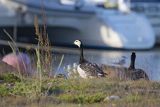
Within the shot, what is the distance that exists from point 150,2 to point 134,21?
19.1 meters

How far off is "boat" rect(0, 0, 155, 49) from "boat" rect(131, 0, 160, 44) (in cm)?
1224

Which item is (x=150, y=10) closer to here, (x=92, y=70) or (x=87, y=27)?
(x=87, y=27)

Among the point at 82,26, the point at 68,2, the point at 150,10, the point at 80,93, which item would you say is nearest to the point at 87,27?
the point at 82,26

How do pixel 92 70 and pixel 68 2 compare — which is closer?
pixel 92 70

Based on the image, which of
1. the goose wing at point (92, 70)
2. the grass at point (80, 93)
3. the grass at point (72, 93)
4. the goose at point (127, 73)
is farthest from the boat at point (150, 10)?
the grass at point (80, 93)

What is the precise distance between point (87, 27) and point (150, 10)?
2162 cm

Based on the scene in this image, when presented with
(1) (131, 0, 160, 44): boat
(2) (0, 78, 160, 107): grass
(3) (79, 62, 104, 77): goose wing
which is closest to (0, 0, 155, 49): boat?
(1) (131, 0, 160, 44): boat

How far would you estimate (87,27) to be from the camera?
76.1 m

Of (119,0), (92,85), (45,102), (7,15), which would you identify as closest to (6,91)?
(45,102)

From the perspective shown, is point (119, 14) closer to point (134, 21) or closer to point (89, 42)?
point (134, 21)

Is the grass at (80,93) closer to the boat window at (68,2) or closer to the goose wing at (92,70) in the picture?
the goose wing at (92,70)

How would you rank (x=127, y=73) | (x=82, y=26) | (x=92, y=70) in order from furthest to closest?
(x=82, y=26) → (x=127, y=73) → (x=92, y=70)

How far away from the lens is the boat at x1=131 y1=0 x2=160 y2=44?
9300 cm

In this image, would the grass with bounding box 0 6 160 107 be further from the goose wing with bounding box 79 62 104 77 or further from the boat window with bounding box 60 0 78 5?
the boat window with bounding box 60 0 78 5
